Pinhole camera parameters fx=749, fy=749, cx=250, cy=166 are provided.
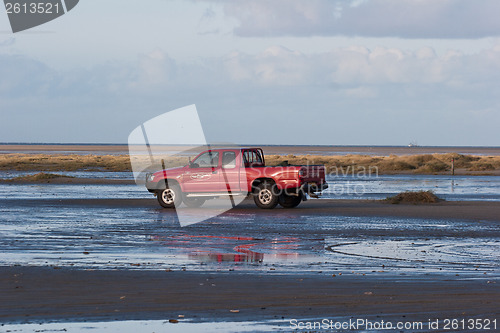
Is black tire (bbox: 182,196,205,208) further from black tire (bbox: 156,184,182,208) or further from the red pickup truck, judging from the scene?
black tire (bbox: 156,184,182,208)

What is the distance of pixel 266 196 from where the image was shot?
2592 centimetres

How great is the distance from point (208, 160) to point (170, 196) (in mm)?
1845

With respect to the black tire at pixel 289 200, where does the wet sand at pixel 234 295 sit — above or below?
above

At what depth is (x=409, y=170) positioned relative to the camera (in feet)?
207

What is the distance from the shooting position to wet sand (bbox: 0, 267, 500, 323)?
28.5 ft

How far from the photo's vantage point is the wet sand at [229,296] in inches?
342

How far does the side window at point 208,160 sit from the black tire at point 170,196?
1.14 m

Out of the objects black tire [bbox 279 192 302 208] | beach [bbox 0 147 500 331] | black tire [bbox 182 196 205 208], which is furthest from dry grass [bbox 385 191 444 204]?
black tire [bbox 182 196 205 208]

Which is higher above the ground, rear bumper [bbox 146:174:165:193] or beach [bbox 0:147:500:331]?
beach [bbox 0:147:500:331]

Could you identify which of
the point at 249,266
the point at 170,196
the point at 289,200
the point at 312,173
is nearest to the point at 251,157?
the point at 289,200

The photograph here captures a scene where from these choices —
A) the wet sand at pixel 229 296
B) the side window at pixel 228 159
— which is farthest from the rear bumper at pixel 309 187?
the wet sand at pixel 229 296

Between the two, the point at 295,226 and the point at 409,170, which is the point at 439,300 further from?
the point at 409,170

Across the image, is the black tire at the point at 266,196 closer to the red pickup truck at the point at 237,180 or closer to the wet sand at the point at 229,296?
the red pickup truck at the point at 237,180

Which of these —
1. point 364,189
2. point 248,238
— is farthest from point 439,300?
point 364,189
